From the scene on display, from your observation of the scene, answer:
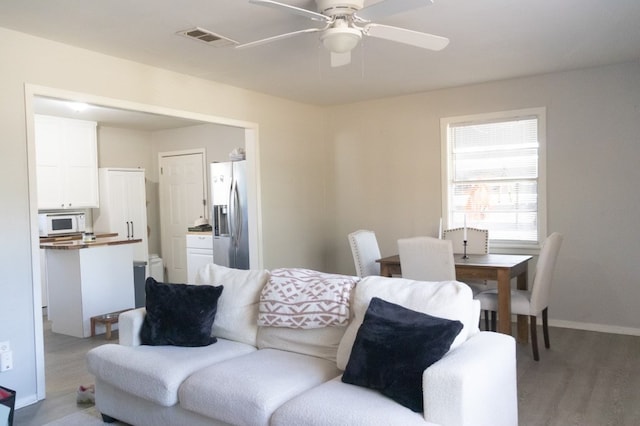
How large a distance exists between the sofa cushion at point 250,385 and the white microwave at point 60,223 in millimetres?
4438

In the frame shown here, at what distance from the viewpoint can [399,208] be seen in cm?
575

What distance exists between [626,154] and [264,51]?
11.2ft

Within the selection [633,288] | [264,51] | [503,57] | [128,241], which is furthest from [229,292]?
[633,288]

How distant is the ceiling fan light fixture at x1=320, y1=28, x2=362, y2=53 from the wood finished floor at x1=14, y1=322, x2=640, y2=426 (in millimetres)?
1996

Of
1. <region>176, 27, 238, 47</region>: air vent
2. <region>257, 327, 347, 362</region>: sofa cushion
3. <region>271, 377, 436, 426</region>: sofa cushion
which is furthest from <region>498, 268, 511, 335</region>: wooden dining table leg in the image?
<region>176, 27, 238, 47</region>: air vent

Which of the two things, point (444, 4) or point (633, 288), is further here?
point (633, 288)

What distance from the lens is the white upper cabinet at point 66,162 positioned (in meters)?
5.98

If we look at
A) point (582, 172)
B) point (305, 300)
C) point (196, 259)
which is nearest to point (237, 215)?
point (196, 259)

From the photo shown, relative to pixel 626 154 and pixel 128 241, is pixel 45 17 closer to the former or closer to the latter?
pixel 128 241

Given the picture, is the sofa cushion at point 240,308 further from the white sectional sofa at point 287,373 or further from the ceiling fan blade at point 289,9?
the ceiling fan blade at point 289,9

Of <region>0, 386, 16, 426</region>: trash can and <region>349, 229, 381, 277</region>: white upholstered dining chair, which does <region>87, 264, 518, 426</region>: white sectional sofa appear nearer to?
<region>0, 386, 16, 426</region>: trash can

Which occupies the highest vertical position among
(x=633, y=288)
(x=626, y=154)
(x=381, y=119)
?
(x=381, y=119)

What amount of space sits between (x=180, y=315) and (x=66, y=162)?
4211 millimetres

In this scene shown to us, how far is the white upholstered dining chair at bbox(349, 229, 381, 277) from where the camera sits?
442 cm
